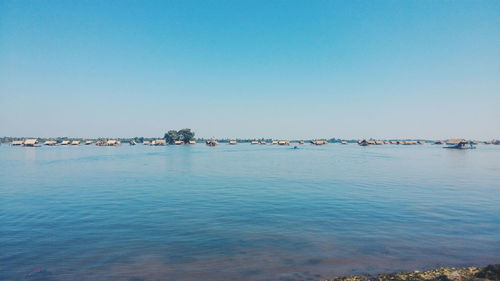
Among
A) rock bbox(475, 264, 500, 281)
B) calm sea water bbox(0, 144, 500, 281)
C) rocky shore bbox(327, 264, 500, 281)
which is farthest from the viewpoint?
calm sea water bbox(0, 144, 500, 281)

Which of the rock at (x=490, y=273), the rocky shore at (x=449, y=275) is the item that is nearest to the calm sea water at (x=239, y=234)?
the rocky shore at (x=449, y=275)

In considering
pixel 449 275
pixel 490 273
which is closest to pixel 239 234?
pixel 449 275

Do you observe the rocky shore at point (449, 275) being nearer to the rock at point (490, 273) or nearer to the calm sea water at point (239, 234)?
the rock at point (490, 273)

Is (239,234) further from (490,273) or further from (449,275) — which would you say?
(490,273)

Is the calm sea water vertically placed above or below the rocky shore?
below

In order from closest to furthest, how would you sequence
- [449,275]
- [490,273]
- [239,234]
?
[490,273], [449,275], [239,234]

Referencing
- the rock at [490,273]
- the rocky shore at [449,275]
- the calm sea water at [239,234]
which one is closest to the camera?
the rock at [490,273]

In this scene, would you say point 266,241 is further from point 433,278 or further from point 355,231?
point 433,278

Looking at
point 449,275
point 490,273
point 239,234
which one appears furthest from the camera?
point 239,234

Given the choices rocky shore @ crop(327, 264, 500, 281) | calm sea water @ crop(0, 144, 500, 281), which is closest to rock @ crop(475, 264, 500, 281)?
rocky shore @ crop(327, 264, 500, 281)

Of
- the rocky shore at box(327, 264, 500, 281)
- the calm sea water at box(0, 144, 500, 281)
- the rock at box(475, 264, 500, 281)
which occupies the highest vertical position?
the rock at box(475, 264, 500, 281)

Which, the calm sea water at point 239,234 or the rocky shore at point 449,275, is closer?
the rocky shore at point 449,275

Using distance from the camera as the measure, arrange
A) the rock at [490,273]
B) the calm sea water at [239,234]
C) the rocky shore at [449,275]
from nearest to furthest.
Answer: the rock at [490,273] < the rocky shore at [449,275] < the calm sea water at [239,234]

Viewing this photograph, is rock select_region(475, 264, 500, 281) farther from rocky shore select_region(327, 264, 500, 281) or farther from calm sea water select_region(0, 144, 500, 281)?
calm sea water select_region(0, 144, 500, 281)
